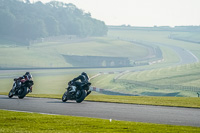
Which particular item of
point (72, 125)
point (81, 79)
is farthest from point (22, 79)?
point (72, 125)

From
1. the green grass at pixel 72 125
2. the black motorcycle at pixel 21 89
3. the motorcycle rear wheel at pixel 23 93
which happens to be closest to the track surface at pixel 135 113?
the green grass at pixel 72 125

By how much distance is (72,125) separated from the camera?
1571 cm

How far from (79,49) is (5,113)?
180 m

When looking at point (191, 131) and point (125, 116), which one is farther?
point (125, 116)

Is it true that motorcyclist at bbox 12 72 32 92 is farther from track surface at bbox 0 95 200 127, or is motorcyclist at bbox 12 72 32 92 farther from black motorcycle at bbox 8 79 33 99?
track surface at bbox 0 95 200 127

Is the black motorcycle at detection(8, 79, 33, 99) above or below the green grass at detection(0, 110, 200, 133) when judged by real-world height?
below

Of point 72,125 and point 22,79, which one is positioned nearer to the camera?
point 72,125

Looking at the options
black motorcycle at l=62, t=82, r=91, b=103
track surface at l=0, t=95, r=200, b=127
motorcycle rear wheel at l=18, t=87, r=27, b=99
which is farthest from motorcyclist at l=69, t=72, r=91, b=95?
motorcycle rear wheel at l=18, t=87, r=27, b=99

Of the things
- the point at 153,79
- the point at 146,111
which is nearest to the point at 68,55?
the point at 153,79

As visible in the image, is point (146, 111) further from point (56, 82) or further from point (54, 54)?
point (54, 54)

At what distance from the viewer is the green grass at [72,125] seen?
14.5m

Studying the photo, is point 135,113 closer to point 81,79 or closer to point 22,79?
point 81,79

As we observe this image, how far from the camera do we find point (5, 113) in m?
19.4

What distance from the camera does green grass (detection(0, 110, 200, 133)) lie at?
14.5 m
